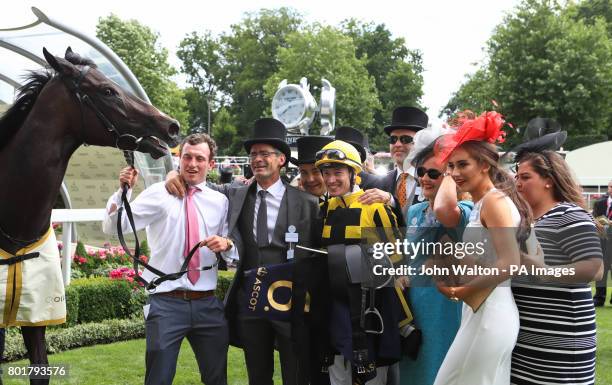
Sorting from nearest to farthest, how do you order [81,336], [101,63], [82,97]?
[82,97]
[81,336]
[101,63]

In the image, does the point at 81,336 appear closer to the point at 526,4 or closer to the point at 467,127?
the point at 467,127

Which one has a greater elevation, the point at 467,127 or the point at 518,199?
the point at 467,127

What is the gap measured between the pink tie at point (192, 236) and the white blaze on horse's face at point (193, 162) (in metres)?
0.10

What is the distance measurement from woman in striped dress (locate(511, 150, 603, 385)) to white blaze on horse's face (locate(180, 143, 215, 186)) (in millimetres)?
1911

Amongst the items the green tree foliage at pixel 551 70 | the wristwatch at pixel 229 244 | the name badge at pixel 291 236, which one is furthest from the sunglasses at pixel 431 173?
the green tree foliage at pixel 551 70

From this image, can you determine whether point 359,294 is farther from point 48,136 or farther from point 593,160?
point 593,160

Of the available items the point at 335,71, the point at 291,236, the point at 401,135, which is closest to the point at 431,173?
the point at 291,236

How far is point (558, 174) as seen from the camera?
3.04m

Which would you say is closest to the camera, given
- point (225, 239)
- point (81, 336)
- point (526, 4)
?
point (225, 239)

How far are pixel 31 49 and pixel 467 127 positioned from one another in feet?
28.6

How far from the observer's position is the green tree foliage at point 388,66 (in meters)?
49.0

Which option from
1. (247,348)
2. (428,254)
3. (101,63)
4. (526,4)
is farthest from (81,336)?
(526,4)

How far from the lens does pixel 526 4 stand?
28.0 metres

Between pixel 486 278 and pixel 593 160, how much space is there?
24107 mm
